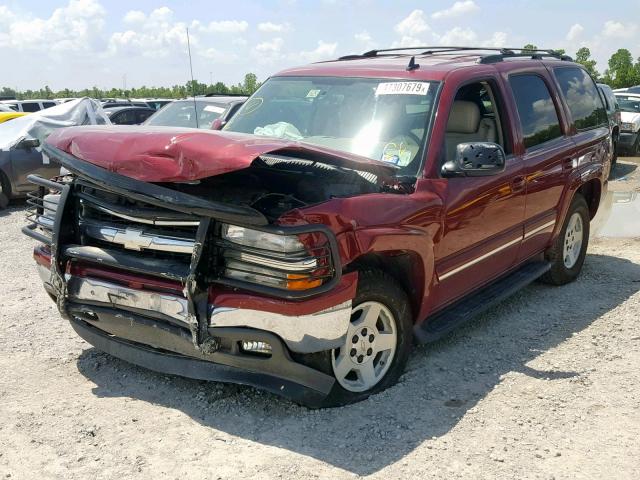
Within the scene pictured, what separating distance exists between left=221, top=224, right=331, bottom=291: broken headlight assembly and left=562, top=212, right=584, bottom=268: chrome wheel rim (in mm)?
3535

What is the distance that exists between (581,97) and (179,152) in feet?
14.4

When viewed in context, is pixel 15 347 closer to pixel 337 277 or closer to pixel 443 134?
pixel 337 277

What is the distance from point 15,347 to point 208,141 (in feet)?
7.85

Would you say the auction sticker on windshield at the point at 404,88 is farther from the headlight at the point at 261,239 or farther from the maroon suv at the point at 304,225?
the headlight at the point at 261,239

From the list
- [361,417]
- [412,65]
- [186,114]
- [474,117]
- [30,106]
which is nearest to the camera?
[361,417]

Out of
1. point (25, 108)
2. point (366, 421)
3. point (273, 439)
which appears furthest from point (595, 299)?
point (25, 108)

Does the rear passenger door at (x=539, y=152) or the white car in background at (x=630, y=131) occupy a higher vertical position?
the rear passenger door at (x=539, y=152)

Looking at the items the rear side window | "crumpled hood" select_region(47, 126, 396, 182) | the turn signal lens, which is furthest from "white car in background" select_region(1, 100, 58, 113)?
the turn signal lens

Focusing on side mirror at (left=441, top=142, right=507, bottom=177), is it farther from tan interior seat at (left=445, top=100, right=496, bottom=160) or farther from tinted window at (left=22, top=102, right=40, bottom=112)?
tinted window at (left=22, top=102, right=40, bottom=112)

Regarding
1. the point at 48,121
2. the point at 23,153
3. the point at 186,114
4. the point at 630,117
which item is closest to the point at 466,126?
the point at 186,114

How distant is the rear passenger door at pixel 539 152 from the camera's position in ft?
16.7

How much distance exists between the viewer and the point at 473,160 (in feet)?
13.1

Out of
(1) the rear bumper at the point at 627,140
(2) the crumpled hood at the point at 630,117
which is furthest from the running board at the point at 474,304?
(2) the crumpled hood at the point at 630,117

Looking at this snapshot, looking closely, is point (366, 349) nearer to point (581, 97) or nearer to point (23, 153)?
point (581, 97)
